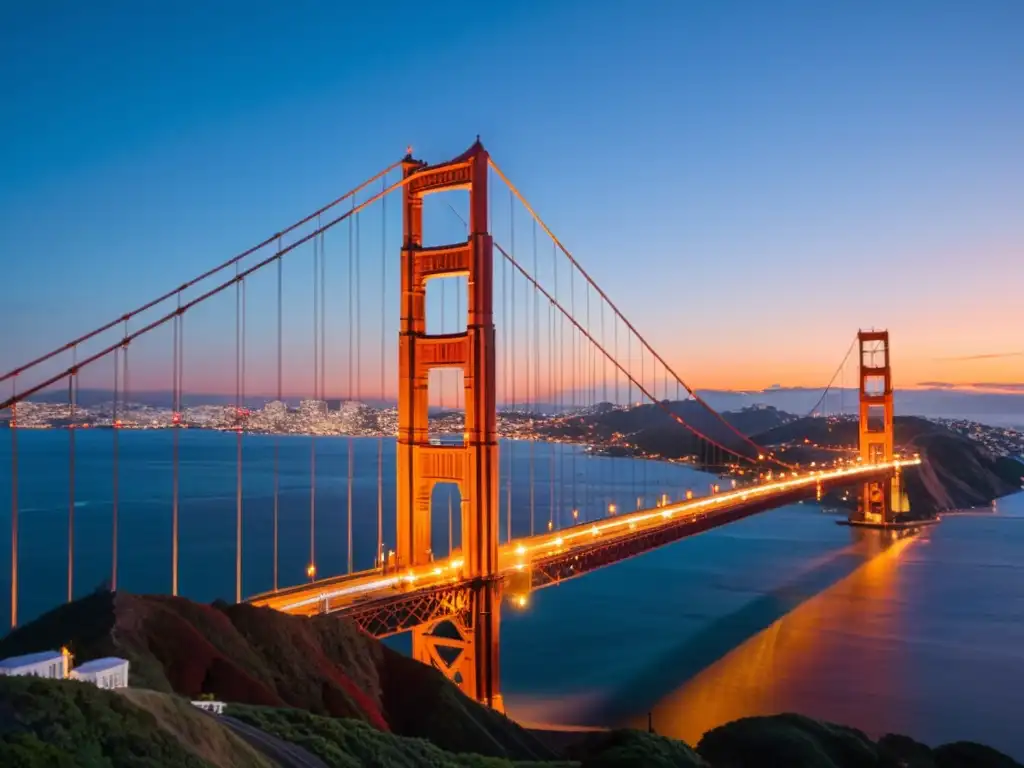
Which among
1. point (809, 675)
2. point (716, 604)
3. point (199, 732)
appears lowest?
point (716, 604)

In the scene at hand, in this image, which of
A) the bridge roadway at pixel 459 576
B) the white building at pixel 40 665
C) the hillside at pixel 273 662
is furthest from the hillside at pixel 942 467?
the white building at pixel 40 665

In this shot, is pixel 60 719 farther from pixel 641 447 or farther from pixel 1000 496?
pixel 641 447

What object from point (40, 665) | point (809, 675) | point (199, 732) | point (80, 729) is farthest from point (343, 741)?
point (809, 675)

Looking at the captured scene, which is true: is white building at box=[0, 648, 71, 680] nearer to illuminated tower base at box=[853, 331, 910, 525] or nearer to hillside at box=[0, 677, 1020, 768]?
hillside at box=[0, 677, 1020, 768]

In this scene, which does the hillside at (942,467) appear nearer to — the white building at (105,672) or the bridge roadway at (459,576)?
the bridge roadway at (459,576)

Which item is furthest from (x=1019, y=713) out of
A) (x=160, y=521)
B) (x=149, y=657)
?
(x=160, y=521)

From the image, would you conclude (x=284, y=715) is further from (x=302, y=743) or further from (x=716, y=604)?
(x=716, y=604)

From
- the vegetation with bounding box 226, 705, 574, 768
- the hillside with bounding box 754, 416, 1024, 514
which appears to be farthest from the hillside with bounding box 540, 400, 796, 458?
the vegetation with bounding box 226, 705, 574, 768
